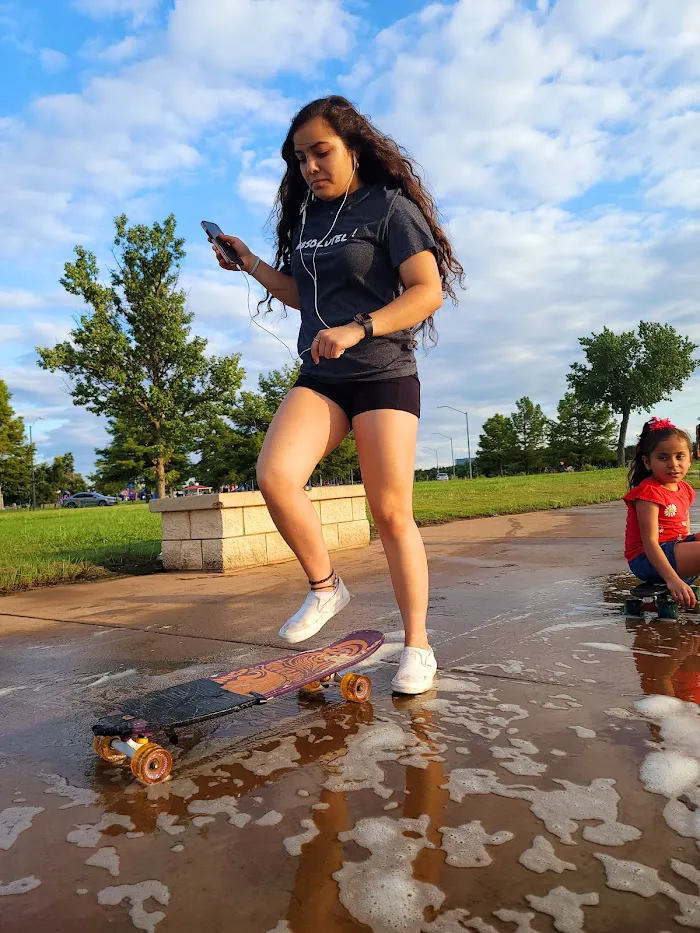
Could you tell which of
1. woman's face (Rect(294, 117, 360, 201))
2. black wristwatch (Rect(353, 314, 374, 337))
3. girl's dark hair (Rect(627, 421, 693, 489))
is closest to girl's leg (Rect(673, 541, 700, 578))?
girl's dark hair (Rect(627, 421, 693, 489))

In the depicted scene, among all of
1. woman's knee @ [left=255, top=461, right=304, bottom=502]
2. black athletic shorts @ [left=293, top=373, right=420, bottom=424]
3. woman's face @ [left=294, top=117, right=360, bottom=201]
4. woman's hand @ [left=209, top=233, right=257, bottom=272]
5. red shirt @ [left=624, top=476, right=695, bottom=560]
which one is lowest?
red shirt @ [left=624, top=476, right=695, bottom=560]

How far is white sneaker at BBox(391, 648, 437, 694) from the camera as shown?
256 centimetres

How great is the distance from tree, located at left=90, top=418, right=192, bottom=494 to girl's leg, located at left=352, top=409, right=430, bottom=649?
29.4 metres

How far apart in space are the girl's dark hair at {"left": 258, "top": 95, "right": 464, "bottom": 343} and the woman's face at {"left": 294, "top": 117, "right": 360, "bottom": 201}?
32 millimetres

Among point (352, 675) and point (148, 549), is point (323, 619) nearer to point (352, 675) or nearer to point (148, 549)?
point (352, 675)

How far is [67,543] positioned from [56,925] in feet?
27.7

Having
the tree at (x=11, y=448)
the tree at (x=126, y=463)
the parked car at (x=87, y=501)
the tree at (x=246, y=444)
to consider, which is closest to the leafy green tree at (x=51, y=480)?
the parked car at (x=87, y=501)

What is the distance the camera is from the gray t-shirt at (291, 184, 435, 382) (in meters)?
2.80

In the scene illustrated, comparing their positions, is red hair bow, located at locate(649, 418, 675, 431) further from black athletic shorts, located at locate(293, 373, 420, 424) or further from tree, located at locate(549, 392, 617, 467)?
tree, located at locate(549, 392, 617, 467)

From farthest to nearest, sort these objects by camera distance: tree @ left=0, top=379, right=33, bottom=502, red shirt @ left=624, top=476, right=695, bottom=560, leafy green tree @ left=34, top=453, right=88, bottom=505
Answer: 1. leafy green tree @ left=34, top=453, right=88, bottom=505
2. tree @ left=0, top=379, right=33, bottom=502
3. red shirt @ left=624, top=476, right=695, bottom=560

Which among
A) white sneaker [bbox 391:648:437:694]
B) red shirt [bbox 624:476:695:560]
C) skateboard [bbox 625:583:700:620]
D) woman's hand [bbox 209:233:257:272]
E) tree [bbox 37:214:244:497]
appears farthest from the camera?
tree [bbox 37:214:244:497]

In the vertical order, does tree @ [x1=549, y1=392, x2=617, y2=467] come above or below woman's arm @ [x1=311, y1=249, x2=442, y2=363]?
above

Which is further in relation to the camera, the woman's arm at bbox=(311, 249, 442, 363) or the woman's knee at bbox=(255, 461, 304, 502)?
the woman's knee at bbox=(255, 461, 304, 502)

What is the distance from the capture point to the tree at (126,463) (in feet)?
112
